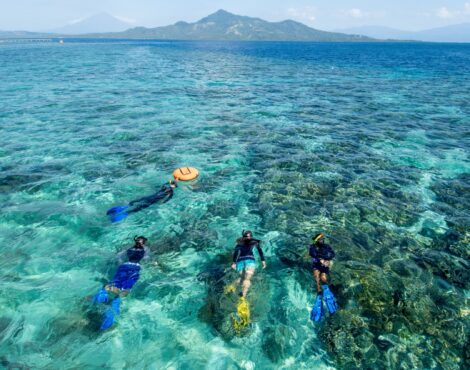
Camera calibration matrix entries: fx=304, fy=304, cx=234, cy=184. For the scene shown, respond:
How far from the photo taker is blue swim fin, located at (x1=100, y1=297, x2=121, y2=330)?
369 inches

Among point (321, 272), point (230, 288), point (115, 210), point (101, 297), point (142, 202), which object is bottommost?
point (142, 202)

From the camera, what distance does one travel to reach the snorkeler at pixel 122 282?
9.70 meters

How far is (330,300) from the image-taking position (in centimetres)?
1017

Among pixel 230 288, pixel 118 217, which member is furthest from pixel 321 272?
pixel 118 217

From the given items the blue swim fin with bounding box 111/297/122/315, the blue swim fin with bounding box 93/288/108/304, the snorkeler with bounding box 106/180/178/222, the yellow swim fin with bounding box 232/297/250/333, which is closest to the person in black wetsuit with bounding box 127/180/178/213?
the snorkeler with bounding box 106/180/178/222

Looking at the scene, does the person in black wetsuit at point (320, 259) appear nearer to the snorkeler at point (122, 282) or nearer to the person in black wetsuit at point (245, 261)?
the person in black wetsuit at point (245, 261)

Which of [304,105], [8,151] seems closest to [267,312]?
[8,151]

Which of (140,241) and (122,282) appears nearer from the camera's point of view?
(122,282)

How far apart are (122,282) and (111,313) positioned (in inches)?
52.7

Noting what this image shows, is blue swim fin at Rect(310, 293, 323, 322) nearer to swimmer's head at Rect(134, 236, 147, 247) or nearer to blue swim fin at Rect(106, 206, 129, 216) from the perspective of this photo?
swimmer's head at Rect(134, 236, 147, 247)

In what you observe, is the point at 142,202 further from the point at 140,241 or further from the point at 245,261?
the point at 245,261

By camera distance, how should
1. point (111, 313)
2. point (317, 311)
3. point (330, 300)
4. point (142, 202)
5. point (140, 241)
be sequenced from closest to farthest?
1. point (111, 313)
2. point (317, 311)
3. point (330, 300)
4. point (140, 241)
5. point (142, 202)

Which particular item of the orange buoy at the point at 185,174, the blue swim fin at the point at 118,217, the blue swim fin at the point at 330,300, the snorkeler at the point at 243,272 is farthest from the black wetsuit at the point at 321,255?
the blue swim fin at the point at 118,217

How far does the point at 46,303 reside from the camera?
1034cm
